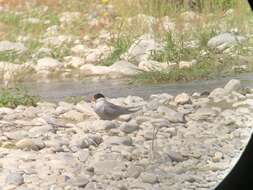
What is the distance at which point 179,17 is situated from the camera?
895mm

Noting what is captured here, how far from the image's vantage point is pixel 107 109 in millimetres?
892

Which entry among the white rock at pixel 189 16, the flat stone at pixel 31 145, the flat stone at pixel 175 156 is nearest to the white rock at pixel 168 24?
the white rock at pixel 189 16

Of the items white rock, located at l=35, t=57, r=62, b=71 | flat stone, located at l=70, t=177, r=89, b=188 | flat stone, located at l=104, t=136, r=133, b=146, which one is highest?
white rock, located at l=35, t=57, r=62, b=71

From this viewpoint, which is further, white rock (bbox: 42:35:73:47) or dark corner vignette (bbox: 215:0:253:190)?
white rock (bbox: 42:35:73:47)

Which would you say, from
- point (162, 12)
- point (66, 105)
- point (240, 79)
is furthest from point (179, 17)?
point (66, 105)

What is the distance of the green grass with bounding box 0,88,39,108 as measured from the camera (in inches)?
36.3

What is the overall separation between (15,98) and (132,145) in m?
0.26

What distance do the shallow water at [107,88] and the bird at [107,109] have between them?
0.6 inches

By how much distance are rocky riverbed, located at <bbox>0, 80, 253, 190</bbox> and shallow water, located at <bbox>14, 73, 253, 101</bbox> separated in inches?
0.5

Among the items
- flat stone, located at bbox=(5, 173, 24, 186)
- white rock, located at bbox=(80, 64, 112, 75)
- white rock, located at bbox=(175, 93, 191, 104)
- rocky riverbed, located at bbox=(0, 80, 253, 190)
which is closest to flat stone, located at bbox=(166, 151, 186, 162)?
rocky riverbed, located at bbox=(0, 80, 253, 190)

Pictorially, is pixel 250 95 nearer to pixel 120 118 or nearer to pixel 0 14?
pixel 120 118

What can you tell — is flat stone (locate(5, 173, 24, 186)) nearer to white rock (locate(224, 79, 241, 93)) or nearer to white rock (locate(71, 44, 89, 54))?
white rock (locate(71, 44, 89, 54))

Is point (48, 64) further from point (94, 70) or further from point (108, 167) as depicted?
point (108, 167)

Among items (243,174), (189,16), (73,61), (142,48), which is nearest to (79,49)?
(73,61)
